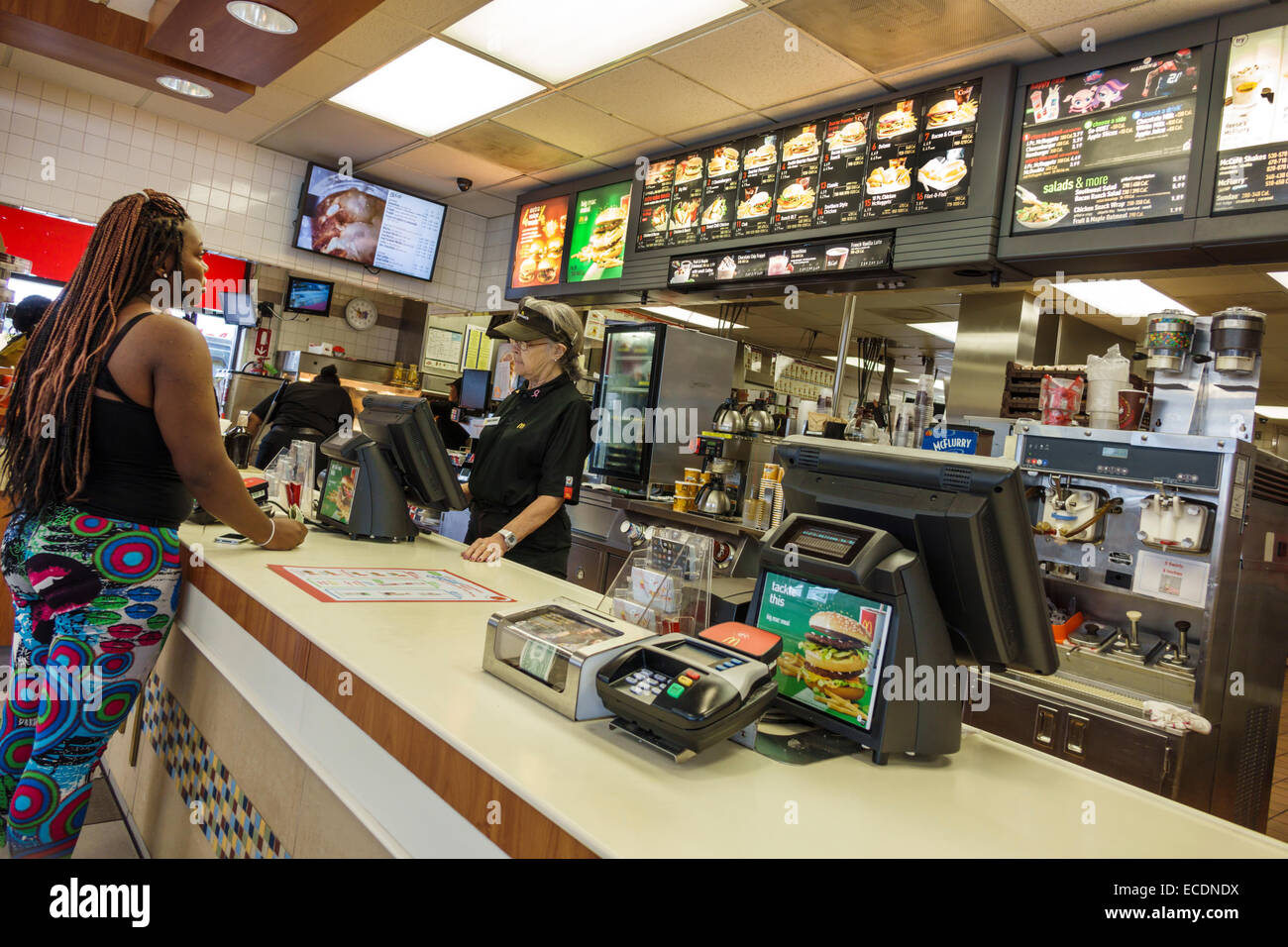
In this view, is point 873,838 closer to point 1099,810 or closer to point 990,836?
point 990,836

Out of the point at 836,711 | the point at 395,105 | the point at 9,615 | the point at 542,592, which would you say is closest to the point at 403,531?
the point at 542,592

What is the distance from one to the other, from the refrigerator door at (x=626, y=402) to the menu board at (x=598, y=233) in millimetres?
406

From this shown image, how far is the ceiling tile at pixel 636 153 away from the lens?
16.3 ft

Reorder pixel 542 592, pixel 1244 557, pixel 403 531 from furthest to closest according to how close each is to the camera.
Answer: pixel 1244 557, pixel 403 531, pixel 542 592

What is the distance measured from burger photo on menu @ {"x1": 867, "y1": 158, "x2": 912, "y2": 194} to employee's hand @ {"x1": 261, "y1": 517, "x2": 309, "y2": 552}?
9.78 ft

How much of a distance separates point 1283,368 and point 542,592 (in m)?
9.05

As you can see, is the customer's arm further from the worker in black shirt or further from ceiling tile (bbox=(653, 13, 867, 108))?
the worker in black shirt

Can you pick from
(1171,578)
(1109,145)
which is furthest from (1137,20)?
(1171,578)

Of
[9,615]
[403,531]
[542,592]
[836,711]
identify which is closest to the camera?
[836,711]

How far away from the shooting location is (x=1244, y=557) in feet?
9.24

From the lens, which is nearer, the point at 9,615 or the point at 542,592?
the point at 542,592

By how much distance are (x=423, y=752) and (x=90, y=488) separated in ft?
3.52

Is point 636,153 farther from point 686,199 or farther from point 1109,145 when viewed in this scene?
point 1109,145

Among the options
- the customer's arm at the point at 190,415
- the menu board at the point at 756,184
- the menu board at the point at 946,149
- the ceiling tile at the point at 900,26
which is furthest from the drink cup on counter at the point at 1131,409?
the customer's arm at the point at 190,415
